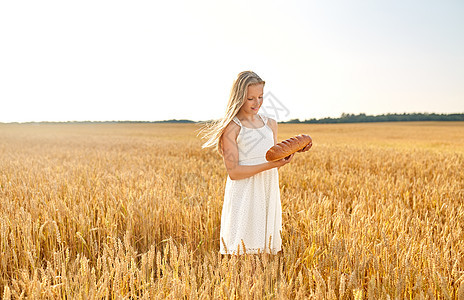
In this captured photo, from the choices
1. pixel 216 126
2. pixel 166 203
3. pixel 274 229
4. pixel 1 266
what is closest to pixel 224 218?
pixel 274 229

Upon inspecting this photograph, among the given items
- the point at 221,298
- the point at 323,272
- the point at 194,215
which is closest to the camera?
the point at 221,298

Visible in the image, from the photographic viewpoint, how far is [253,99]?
2.32m

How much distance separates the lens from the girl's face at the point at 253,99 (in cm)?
229

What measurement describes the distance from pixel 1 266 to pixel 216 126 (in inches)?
73.3

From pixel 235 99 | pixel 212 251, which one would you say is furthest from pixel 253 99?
pixel 212 251

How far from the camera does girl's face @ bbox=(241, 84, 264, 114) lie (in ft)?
7.50

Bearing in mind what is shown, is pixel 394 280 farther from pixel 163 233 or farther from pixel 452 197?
pixel 452 197

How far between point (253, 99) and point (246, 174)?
0.53 m

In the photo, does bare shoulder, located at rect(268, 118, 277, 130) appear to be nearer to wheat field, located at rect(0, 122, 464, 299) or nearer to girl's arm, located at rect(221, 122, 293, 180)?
girl's arm, located at rect(221, 122, 293, 180)

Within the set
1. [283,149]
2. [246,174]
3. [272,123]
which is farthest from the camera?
[272,123]

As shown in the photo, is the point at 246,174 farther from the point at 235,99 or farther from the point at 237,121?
the point at 235,99

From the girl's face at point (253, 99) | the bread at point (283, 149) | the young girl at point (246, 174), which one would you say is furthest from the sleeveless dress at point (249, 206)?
the bread at point (283, 149)

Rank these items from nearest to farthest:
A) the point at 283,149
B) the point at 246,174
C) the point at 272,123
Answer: the point at 283,149, the point at 246,174, the point at 272,123

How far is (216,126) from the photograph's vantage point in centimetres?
247
